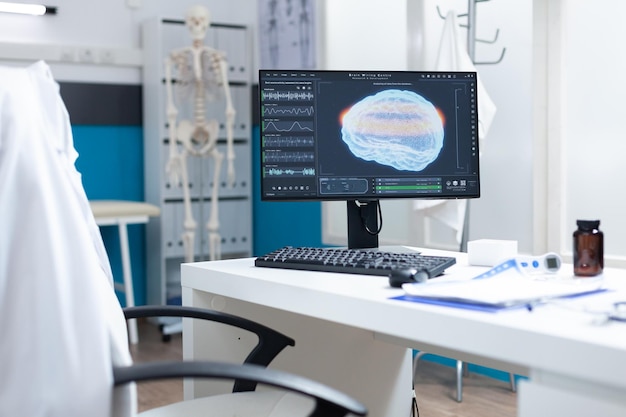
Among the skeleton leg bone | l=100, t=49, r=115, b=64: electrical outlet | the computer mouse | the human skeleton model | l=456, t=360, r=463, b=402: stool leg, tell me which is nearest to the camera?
the computer mouse

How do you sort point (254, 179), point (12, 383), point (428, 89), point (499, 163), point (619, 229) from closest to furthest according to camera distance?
point (12, 383) → point (428, 89) → point (619, 229) → point (499, 163) → point (254, 179)

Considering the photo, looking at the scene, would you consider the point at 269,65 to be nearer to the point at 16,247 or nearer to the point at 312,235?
the point at 312,235

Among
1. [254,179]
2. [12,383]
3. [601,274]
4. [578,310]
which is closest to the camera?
[12,383]

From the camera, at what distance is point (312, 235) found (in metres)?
4.45

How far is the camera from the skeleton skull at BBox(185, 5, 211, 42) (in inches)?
170

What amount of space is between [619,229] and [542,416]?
6.30 feet

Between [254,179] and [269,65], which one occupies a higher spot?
[269,65]

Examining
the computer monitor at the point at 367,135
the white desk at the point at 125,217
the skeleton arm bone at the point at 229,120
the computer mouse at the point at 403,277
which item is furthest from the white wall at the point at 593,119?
the white desk at the point at 125,217

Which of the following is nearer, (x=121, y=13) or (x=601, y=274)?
(x=601, y=274)

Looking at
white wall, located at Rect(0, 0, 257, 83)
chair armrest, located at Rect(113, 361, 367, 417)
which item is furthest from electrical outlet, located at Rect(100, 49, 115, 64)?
chair armrest, located at Rect(113, 361, 367, 417)

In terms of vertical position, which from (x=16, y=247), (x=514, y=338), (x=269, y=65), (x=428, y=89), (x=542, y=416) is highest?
(x=269, y=65)

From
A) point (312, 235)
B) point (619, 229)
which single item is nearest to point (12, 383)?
point (619, 229)

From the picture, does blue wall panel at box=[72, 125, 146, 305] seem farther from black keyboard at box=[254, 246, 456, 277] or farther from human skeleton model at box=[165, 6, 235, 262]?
black keyboard at box=[254, 246, 456, 277]

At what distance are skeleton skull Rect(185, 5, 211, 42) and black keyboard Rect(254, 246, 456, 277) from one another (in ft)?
8.60
